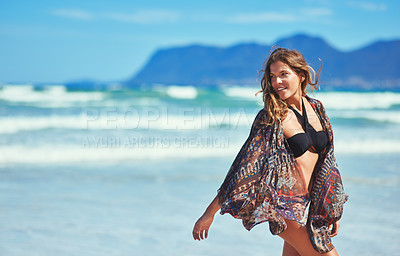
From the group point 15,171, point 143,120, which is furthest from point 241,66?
point 15,171

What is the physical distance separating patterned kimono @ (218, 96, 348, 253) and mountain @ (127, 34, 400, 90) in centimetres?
5634

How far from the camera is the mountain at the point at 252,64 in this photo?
9138cm

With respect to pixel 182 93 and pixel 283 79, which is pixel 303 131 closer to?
pixel 283 79

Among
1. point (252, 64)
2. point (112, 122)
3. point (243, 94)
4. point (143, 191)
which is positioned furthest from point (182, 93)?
point (252, 64)

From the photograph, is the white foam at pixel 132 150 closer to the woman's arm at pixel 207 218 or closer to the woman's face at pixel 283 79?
the woman's arm at pixel 207 218

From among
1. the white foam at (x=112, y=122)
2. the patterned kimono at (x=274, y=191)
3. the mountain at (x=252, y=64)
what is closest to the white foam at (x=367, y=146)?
the white foam at (x=112, y=122)

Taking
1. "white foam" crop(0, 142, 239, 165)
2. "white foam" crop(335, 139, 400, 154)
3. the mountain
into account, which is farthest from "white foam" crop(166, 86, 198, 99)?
the mountain

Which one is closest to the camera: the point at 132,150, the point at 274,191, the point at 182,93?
the point at 274,191

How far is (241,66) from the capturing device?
122812 millimetres

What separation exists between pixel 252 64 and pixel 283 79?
400 ft

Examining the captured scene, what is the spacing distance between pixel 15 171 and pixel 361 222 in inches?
203

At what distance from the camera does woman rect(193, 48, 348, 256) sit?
2.06 metres

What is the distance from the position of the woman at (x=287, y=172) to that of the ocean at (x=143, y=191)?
80.4 inches

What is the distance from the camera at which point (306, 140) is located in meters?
2.14
